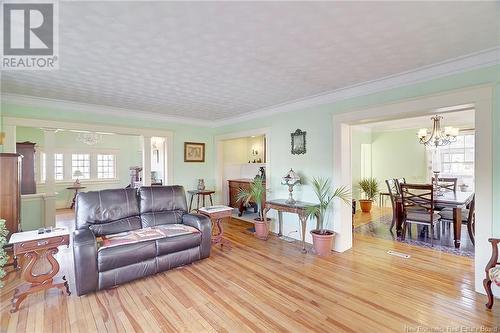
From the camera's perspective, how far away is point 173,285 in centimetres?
266

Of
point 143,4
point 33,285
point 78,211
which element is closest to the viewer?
point 143,4

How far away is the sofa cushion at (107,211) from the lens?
3.02m

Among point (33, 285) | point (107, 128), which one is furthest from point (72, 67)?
point (33, 285)

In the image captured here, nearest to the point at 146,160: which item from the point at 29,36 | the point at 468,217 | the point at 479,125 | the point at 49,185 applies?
the point at 49,185

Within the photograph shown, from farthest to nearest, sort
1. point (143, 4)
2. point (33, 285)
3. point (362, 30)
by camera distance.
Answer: point (33, 285)
point (362, 30)
point (143, 4)

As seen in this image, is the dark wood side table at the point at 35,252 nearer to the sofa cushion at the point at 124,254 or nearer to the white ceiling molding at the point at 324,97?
the sofa cushion at the point at 124,254

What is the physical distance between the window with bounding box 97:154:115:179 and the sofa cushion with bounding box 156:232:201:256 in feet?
21.6

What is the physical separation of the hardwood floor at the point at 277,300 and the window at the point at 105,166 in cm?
550

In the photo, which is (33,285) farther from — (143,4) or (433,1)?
(433,1)

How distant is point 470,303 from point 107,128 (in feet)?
18.5

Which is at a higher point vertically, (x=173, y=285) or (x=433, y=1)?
(x=433, y=1)

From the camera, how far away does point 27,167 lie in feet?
17.7

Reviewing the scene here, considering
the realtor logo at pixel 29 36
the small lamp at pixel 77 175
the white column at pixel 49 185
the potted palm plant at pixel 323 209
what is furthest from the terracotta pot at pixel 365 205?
the small lamp at pixel 77 175

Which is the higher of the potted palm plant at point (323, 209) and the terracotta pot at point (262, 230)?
the potted palm plant at point (323, 209)
